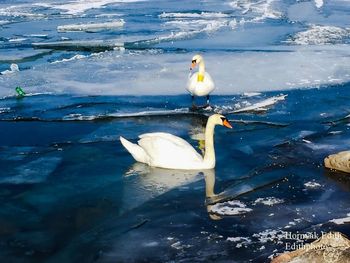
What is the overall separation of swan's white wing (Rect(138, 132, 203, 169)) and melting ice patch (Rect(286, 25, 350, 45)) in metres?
12.2

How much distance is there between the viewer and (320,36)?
783 inches

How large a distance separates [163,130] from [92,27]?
14.9m

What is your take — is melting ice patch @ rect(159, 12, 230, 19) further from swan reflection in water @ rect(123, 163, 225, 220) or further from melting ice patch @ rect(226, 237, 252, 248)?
melting ice patch @ rect(226, 237, 252, 248)


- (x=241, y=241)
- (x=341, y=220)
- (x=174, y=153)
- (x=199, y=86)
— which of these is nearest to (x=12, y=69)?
(x=199, y=86)

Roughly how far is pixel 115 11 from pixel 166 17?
4.00m

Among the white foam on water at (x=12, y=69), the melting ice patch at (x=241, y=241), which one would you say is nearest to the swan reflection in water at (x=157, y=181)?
the melting ice patch at (x=241, y=241)

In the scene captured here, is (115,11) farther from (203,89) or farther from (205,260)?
(205,260)

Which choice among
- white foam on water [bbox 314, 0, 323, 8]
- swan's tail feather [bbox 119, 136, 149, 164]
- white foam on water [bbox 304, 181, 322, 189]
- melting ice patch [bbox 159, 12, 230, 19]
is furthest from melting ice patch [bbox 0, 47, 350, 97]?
white foam on water [bbox 314, 0, 323, 8]

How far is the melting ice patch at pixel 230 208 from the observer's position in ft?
20.4

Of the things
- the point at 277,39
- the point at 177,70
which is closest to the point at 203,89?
the point at 177,70

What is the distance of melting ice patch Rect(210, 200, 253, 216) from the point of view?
6.21 metres

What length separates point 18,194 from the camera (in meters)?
6.95

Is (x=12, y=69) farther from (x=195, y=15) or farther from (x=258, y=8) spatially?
(x=258, y=8)

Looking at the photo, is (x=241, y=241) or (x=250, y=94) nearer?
(x=241, y=241)
